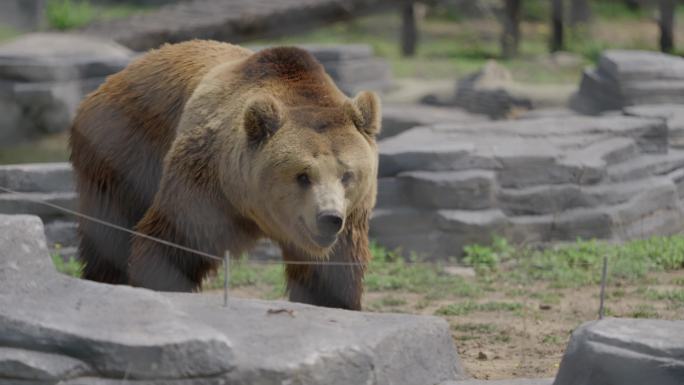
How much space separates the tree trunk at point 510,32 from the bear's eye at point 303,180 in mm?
14434

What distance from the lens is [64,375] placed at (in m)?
3.19

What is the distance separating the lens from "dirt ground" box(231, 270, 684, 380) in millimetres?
5090

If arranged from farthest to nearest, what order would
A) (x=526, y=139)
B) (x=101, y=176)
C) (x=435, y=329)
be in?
1. (x=526, y=139)
2. (x=101, y=176)
3. (x=435, y=329)

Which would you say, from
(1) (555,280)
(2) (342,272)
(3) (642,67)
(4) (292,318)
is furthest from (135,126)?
(3) (642,67)

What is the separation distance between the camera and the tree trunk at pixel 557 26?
1927cm

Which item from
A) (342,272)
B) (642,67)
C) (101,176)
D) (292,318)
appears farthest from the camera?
(642,67)

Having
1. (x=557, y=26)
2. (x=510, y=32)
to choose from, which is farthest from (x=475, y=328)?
(x=557, y=26)

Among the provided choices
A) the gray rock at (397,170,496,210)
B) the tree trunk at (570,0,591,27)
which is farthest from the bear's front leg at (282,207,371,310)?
the tree trunk at (570,0,591,27)

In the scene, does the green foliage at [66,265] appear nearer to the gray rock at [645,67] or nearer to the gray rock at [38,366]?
the gray rock at [38,366]

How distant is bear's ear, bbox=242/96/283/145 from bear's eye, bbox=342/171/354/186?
0.38 metres

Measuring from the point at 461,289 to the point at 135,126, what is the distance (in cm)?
227

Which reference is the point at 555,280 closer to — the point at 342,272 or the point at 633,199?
the point at 633,199

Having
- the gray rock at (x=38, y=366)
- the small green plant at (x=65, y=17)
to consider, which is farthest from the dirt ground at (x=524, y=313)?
the small green plant at (x=65, y=17)

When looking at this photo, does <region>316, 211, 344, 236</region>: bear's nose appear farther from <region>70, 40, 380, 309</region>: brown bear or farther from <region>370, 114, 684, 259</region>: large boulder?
<region>370, 114, 684, 259</region>: large boulder
